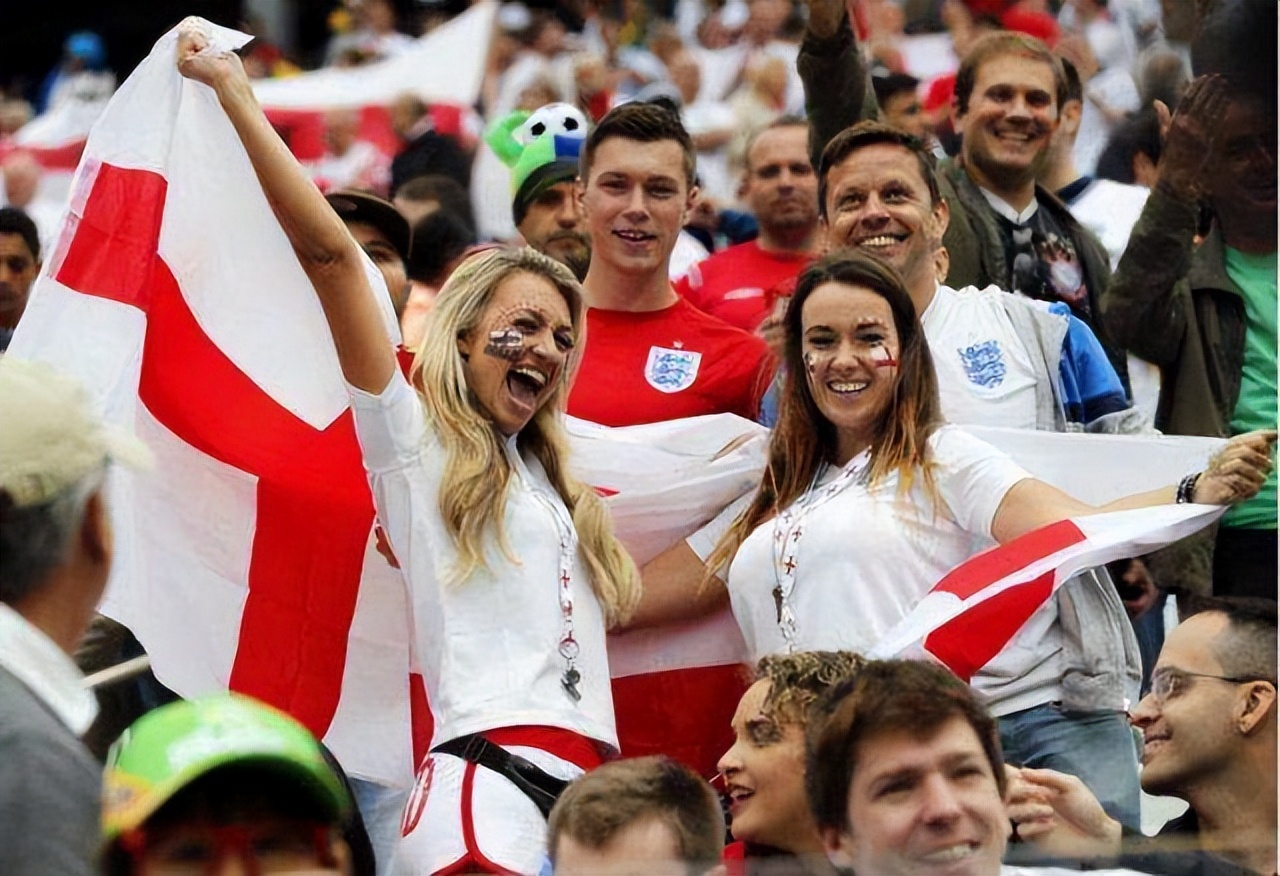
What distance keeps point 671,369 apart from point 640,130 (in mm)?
667

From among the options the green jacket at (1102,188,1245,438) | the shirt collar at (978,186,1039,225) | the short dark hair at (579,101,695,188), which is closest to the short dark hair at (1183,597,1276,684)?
the green jacket at (1102,188,1245,438)

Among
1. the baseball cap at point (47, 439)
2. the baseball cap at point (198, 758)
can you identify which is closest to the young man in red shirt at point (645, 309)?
the baseball cap at point (47, 439)

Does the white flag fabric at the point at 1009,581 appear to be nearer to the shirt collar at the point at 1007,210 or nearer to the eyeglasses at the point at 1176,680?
the eyeglasses at the point at 1176,680

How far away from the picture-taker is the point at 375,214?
6.63 metres

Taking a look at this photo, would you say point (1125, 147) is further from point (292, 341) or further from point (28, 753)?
point (28, 753)

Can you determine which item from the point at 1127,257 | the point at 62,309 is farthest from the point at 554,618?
the point at 1127,257

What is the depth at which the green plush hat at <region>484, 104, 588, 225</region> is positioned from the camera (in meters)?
7.12

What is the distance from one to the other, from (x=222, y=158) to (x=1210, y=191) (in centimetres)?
232

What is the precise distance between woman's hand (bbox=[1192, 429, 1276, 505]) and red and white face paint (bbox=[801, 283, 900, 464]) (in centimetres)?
66

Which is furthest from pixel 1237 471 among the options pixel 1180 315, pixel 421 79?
pixel 421 79

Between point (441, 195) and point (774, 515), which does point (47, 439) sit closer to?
point (774, 515)

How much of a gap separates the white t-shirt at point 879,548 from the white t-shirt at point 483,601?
1.36 ft

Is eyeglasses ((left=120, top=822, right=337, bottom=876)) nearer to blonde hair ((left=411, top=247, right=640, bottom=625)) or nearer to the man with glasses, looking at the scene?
blonde hair ((left=411, top=247, right=640, bottom=625))

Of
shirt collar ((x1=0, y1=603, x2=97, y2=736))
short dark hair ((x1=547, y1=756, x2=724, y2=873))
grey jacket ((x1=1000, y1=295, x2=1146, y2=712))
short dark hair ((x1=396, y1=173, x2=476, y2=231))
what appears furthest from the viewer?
short dark hair ((x1=396, y1=173, x2=476, y2=231))
